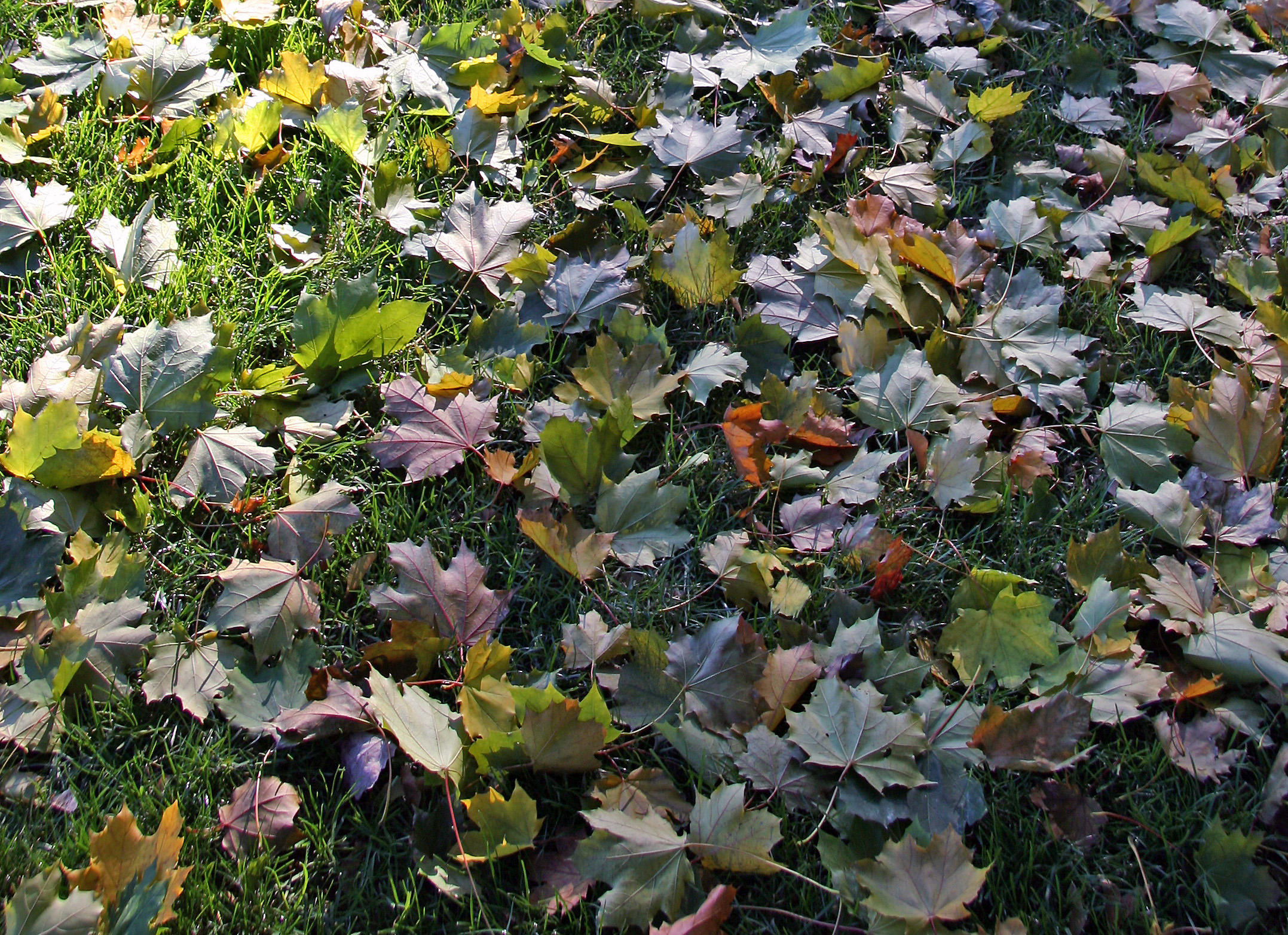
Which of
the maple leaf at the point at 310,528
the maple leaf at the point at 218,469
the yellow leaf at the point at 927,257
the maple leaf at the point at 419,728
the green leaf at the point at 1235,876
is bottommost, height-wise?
the green leaf at the point at 1235,876

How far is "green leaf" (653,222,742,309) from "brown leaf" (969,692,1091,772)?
39.1 inches

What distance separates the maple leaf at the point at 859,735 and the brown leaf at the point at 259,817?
0.73 meters

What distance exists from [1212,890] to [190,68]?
8.63 ft

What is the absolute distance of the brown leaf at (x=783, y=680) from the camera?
1.44 m

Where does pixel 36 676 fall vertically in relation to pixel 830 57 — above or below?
below

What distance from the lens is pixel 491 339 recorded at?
6.26 ft

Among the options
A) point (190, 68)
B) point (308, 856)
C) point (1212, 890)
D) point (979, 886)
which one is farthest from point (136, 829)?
point (190, 68)

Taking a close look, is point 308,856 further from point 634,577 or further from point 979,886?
point 979,886

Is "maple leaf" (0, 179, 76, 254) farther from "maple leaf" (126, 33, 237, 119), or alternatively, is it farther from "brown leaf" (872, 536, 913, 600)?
"brown leaf" (872, 536, 913, 600)

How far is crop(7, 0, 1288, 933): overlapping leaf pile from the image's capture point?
137 cm

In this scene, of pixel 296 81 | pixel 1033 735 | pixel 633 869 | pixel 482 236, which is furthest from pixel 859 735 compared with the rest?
pixel 296 81

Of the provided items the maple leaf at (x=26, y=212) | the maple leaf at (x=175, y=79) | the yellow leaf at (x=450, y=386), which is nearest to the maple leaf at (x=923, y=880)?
the yellow leaf at (x=450, y=386)

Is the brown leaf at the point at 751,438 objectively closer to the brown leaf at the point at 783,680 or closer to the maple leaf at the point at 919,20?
the brown leaf at the point at 783,680

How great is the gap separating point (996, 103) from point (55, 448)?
2139 mm
